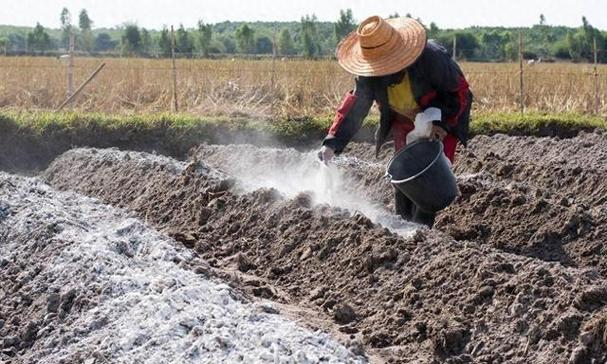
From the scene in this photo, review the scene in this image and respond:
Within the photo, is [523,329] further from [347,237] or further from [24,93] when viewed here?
[24,93]

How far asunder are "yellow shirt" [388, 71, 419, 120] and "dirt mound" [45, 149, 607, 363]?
832mm

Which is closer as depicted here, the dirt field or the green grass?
the dirt field

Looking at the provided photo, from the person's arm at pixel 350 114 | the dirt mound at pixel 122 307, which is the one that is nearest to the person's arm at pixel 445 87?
the person's arm at pixel 350 114

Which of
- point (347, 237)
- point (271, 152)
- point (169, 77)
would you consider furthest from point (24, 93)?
point (347, 237)

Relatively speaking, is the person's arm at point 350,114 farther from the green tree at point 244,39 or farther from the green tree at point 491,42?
the green tree at point 491,42

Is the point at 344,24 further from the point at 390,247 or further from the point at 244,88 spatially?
the point at 390,247

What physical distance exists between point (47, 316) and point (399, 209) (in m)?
3.30

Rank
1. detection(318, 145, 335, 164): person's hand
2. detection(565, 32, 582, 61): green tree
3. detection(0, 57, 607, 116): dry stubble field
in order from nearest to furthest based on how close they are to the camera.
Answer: detection(318, 145, 335, 164): person's hand < detection(0, 57, 607, 116): dry stubble field < detection(565, 32, 582, 61): green tree

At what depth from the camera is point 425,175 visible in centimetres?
725

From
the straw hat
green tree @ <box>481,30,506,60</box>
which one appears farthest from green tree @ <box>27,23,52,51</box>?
the straw hat

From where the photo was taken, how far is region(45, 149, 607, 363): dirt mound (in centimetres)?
515

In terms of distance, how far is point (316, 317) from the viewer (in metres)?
6.14

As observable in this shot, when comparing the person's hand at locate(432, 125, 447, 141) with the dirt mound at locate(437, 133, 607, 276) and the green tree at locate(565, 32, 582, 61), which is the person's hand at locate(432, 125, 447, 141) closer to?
the dirt mound at locate(437, 133, 607, 276)

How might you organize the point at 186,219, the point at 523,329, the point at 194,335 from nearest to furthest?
the point at 194,335
the point at 523,329
the point at 186,219
